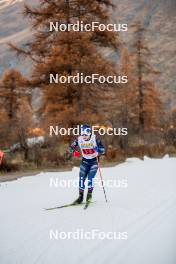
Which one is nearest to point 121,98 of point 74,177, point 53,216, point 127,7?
point 74,177

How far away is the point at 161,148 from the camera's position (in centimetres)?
2155

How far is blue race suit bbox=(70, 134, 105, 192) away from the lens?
32.2 ft

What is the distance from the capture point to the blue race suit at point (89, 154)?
982cm

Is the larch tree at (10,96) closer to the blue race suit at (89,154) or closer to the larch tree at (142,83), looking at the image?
the larch tree at (142,83)

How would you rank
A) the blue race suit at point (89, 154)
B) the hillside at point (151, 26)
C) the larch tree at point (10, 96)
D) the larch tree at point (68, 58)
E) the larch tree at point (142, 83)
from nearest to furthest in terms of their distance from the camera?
the blue race suit at point (89, 154) → the larch tree at point (68, 58) → the larch tree at point (142, 83) → the larch tree at point (10, 96) → the hillside at point (151, 26)

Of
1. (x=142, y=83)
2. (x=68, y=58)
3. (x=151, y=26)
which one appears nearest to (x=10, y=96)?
(x=142, y=83)

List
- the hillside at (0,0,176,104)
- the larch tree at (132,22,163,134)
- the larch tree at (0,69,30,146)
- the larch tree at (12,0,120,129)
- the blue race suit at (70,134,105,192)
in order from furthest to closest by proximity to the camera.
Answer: the hillside at (0,0,176,104) < the larch tree at (0,69,30,146) < the larch tree at (132,22,163,134) < the larch tree at (12,0,120,129) < the blue race suit at (70,134,105,192)

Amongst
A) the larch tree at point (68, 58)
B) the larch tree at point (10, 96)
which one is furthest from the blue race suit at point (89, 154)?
the larch tree at point (10, 96)

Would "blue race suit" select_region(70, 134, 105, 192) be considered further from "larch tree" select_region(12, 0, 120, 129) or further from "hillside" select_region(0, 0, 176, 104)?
"larch tree" select_region(12, 0, 120, 129)

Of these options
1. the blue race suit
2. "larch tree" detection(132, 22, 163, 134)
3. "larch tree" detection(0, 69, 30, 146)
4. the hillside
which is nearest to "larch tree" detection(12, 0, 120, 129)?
the hillside

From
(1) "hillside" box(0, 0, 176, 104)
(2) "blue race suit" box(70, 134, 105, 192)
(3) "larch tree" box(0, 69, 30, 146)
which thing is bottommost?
(2) "blue race suit" box(70, 134, 105, 192)

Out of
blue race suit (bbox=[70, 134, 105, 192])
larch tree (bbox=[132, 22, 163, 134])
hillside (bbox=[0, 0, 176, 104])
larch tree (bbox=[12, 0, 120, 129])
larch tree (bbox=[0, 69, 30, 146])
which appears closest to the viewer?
blue race suit (bbox=[70, 134, 105, 192])

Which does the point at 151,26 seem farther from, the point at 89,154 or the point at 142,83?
the point at 89,154

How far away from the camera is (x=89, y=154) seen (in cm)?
996
